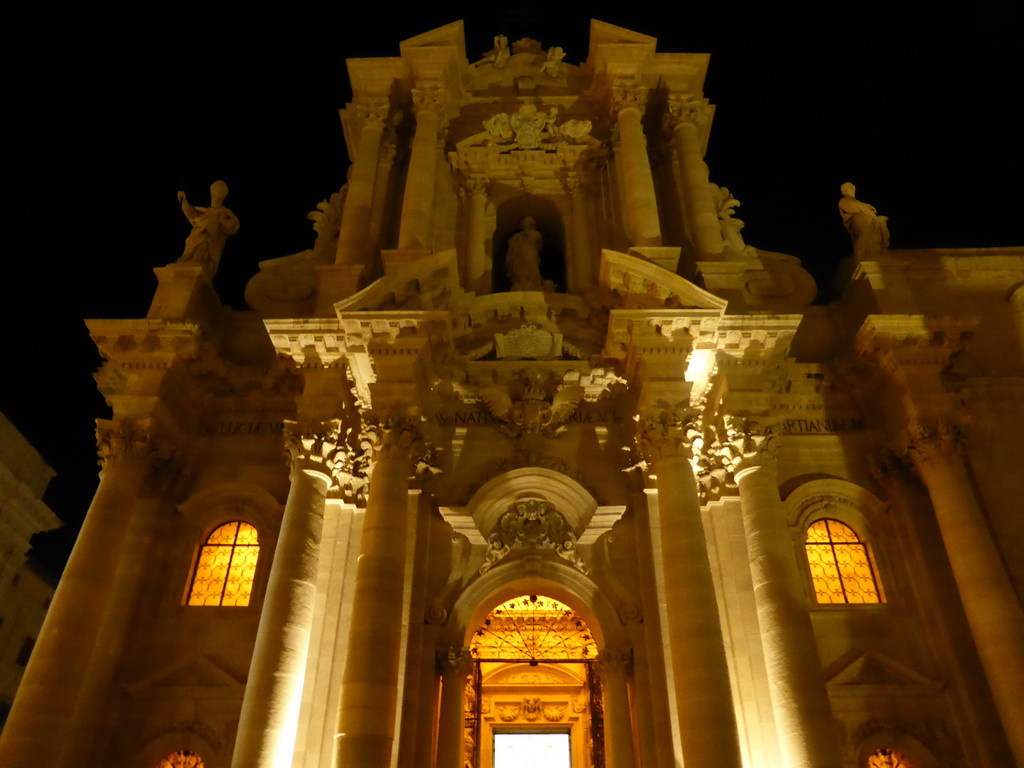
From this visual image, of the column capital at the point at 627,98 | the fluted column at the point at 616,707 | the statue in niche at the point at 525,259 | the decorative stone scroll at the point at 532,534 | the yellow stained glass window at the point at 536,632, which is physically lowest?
the fluted column at the point at 616,707

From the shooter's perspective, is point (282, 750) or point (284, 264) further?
point (284, 264)

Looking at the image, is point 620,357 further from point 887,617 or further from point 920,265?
point 920,265

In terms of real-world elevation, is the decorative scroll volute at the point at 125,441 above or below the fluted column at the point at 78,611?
above

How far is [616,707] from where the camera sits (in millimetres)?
13734

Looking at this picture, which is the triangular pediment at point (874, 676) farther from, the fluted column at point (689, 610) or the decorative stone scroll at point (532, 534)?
the decorative stone scroll at point (532, 534)

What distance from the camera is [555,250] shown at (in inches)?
826

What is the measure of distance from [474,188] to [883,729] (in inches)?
575

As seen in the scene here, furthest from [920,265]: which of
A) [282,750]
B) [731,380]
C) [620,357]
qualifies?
[282,750]

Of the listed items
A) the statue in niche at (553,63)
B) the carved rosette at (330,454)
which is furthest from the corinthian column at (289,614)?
the statue in niche at (553,63)

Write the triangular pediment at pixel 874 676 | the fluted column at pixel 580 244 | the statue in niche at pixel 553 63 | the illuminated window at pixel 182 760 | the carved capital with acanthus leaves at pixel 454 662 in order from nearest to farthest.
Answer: the triangular pediment at pixel 874 676
the illuminated window at pixel 182 760
the carved capital with acanthus leaves at pixel 454 662
the fluted column at pixel 580 244
the statue in niche at pixel 553 63

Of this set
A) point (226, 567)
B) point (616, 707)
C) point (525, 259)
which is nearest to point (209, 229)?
point (525, 259)

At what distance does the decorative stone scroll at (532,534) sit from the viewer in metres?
15.0

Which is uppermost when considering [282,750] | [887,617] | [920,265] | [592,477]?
[920,265]

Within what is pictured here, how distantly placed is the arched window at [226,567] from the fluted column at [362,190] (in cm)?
612
